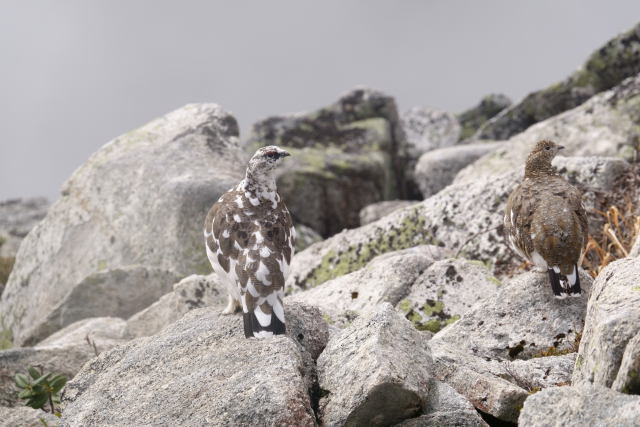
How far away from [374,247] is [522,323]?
3507 millimetres

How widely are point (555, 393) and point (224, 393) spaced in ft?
5.90

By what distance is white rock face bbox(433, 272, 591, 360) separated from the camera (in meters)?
5.38

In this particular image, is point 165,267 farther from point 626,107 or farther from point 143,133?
point 626,107

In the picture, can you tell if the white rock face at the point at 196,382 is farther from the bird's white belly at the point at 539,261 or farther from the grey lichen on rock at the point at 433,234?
the grey lichen on rock at the point at 433,234

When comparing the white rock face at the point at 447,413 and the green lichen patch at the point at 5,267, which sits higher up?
the white rock face at the point at 447,413

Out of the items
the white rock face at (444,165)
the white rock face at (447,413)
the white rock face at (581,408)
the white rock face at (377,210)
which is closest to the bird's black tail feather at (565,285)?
the white rock face at (447,413)

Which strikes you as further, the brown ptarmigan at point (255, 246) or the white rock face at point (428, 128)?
the white rock face at point (428, 128)

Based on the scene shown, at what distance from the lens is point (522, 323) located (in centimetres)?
555

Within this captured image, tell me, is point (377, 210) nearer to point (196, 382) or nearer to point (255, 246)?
point (255, 246)

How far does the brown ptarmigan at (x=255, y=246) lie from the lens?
4789mm

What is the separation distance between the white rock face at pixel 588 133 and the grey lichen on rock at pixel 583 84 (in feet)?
7.85

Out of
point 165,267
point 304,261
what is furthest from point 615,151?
point 165,267

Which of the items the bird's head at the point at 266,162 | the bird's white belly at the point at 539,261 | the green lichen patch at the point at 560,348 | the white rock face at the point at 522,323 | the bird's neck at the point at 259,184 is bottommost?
the green lichen patch at the point at 560,348

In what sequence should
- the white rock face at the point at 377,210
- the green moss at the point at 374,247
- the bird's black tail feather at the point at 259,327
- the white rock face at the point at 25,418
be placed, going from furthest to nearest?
1. the white rock face at the point at 377,210
2. the green moss at the point at 374,247
3. the white rock face at the point at 25,418
4. the bird's black tail feather at the point at 259,327
